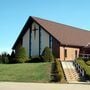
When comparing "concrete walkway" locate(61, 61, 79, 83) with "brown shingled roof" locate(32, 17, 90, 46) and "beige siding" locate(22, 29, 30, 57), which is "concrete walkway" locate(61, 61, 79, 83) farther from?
"beige siding" locate(22, 29, 30, 57)

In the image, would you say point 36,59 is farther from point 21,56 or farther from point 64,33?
point 64,33

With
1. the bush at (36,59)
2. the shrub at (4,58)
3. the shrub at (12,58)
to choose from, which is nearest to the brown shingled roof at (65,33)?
the bush at (36,59)

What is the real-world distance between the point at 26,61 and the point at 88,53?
1136cm

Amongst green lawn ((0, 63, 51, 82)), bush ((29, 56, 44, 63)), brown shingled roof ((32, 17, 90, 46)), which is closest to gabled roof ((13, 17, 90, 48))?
brown shingled roof ((32, 17, 90, 46))

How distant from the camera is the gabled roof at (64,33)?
5262 centimetres

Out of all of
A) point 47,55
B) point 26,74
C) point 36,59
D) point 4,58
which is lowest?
point 26,74

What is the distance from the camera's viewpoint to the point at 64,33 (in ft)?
184

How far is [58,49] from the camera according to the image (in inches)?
2018

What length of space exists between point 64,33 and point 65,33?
15.5 inches

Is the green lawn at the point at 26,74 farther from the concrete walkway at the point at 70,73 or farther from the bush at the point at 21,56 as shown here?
the bush at the point at 21,56

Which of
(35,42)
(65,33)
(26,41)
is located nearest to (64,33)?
(65,33)

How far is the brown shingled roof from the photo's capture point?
173 feet

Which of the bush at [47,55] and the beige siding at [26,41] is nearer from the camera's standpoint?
the bush at [47,55]

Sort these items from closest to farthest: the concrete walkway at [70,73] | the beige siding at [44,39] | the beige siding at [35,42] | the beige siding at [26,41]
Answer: the concrete walkway at [70,73]
the beige siding at [44,39]
the beige siding at [35,42]
the beige siding at [26,41]
